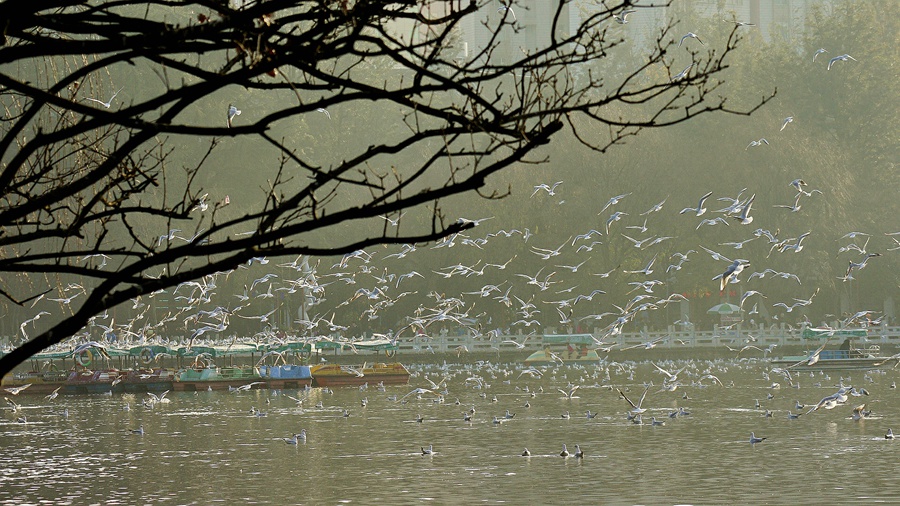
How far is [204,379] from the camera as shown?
50.9 metres

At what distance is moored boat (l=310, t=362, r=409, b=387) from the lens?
4981 centimetres

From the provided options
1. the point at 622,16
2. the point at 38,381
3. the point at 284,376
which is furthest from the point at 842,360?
the point at 622,16

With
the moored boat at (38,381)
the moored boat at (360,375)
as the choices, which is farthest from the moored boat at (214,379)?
the moored boat at (38,381)

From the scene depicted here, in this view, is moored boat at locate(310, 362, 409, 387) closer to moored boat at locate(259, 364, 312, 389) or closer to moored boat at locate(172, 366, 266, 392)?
moored boat at locate(259, 364, 312, 389)

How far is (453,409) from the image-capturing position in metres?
38.0

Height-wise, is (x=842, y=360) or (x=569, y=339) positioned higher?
(x=569, y=339)

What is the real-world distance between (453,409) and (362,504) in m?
17.0

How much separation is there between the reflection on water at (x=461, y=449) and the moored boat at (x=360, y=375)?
12.0ft

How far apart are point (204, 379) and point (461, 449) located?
80.2ft

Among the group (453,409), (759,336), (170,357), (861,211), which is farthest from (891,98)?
(453,409)

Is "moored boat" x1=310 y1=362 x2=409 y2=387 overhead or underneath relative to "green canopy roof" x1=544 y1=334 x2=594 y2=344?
underneath

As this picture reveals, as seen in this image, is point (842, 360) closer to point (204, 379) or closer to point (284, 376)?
point (284, 376)

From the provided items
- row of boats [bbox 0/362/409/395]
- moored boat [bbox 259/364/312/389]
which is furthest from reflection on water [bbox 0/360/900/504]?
moored boat [bbox 259/364/312/389]

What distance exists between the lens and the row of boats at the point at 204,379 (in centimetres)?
5006
